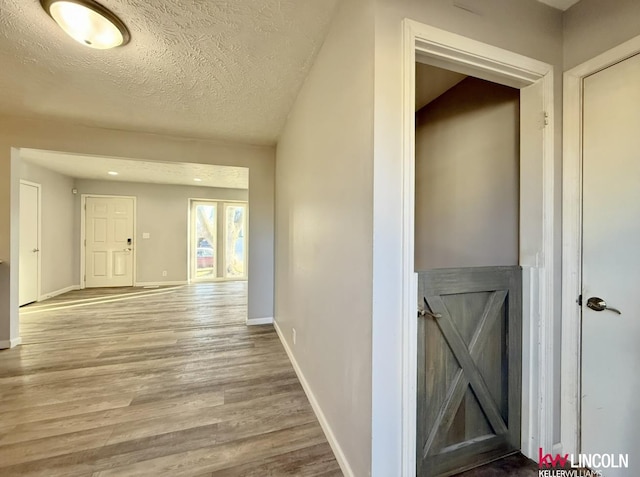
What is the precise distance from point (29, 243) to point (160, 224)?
2123mm

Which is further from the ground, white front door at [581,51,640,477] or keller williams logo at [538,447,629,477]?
white front door at [581,51,640,477]

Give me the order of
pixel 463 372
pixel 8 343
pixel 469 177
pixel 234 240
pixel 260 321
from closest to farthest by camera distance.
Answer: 1. pixel 463 372
2. pixel 469 177
3. pixel 8 343
4. pixel 260 321
5. pixel 234 240

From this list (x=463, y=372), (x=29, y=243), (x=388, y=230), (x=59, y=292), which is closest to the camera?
(x=388, y=230)

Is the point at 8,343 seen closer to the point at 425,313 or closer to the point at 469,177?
the point at 425,313

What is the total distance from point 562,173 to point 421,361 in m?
1.25

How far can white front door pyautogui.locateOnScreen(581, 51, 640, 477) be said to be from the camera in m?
1.19

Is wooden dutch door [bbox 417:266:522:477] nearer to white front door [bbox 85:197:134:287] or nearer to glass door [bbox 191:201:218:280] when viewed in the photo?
glass door [bbox 191:201:218:280]

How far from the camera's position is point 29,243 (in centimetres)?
430

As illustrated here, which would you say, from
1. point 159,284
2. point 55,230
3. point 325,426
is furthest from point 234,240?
point 325,426

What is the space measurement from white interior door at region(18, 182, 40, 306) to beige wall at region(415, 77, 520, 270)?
5860 millimetres

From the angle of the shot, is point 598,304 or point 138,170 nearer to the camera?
point 598,304

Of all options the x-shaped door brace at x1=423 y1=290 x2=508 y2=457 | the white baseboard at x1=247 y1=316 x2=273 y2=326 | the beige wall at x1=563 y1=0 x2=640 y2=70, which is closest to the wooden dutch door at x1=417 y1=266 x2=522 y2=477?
the x-shaped door brace at x1=423 y1=290 x2=508 y2=457

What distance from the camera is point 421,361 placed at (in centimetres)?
124

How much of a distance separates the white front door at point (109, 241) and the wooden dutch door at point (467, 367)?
665 centimetres
